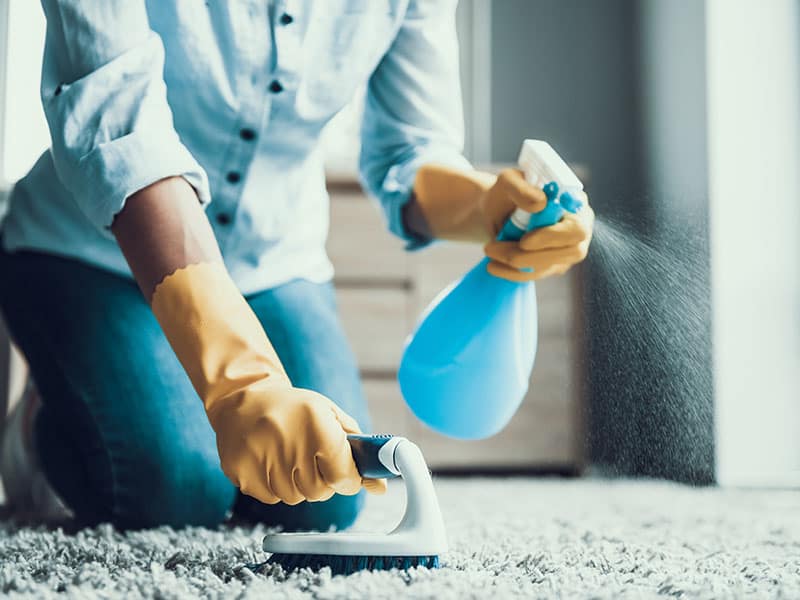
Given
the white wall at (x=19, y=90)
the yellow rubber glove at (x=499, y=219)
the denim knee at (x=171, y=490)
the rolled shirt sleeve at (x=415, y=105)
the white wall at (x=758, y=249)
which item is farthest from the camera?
the white wall at (x=19, y=90)

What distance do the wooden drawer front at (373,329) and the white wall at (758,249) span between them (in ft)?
1.93

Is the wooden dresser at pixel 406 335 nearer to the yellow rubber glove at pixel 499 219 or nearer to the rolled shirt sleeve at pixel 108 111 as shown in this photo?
the yellow rubber glove at pixel 499 219

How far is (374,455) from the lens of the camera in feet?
1.88

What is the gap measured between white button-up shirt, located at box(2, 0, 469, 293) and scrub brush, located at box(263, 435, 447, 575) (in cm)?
26

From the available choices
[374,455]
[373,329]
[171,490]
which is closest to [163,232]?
[374,455]

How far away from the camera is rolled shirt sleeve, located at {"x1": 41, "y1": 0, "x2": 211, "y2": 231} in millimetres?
682

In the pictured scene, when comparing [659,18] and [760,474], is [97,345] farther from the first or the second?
[659,18]

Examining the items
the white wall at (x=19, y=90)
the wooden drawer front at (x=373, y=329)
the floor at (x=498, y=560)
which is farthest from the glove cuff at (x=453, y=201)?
the white wall at (x=19, y=90)

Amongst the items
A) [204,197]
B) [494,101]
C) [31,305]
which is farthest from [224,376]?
[494,101]

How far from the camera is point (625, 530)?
92 cm

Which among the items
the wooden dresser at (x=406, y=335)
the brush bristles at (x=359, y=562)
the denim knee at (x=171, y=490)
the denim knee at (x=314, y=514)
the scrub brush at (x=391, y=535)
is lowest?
the wooden dresser at (x=406, y=335)

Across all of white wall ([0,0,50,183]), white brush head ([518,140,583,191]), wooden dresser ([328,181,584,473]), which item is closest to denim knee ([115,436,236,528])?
white brush head ([518,140,583,191])

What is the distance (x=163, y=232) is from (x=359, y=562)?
0.86 feet

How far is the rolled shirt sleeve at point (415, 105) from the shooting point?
101cm
